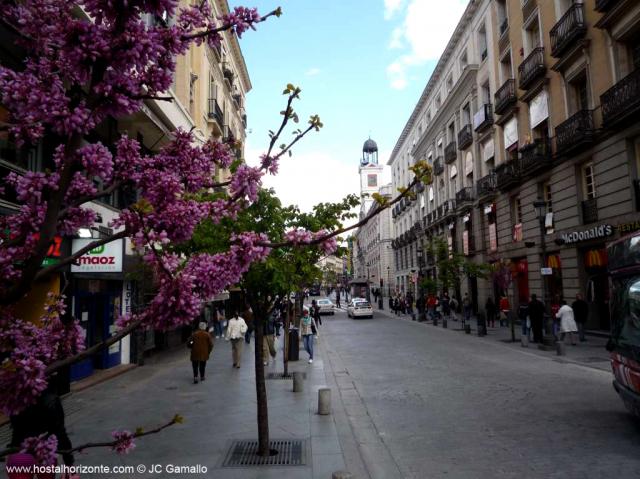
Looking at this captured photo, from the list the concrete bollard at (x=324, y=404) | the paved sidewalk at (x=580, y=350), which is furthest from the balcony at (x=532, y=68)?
the concrete bollard at (x=324, y=404)

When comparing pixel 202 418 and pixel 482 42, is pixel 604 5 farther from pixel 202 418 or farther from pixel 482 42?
pixel 202 418

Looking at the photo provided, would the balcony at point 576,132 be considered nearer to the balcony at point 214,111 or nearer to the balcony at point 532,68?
the balcony at point 532,68

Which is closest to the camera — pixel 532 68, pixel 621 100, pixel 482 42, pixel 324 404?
pixel 324 404

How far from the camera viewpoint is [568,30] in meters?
21.3

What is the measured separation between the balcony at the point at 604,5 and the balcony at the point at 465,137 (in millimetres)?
16421

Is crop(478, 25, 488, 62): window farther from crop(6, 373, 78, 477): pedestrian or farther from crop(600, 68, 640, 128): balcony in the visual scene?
crop(6, 373, 78, 477): pedestrian

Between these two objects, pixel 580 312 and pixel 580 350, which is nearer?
pixel 580 350

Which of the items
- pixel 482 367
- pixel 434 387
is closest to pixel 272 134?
pixel 434 387

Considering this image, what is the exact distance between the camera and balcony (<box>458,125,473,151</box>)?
117 ft

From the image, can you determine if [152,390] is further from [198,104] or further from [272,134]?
[198,104]

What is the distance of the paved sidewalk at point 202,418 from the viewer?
21.5ft

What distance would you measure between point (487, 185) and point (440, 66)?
54.9 feet

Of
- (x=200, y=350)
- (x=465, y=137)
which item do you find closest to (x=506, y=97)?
(x=465, y=137)

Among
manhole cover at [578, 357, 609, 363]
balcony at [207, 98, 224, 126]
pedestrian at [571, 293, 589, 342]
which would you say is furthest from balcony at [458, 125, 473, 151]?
manhole cover at [578, 357, 609, 363]
